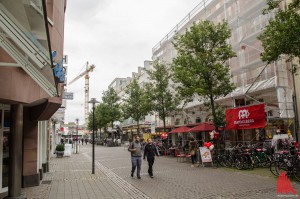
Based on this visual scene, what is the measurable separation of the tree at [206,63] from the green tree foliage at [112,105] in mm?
33572

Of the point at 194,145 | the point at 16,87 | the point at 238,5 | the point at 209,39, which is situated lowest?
the point at 194,145

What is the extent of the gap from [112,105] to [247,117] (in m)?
37.9

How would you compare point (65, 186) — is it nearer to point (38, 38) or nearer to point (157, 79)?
point (38, 38)

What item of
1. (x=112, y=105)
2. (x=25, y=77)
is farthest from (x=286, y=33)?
(x=112, y=105)

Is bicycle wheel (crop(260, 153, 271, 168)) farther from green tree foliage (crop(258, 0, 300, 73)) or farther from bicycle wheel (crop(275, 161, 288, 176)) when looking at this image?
green tree foliage (crop(258, 0, 300, 73))

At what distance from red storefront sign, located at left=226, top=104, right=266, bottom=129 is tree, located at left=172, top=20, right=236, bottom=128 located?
77cm

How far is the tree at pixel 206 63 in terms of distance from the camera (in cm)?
1725

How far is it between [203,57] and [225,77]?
1908mm

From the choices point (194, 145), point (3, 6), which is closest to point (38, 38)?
point (3, 6)

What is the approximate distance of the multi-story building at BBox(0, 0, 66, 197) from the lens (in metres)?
4.26

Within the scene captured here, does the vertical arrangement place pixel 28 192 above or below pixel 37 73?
below

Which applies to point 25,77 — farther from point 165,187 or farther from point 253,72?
point 253,72

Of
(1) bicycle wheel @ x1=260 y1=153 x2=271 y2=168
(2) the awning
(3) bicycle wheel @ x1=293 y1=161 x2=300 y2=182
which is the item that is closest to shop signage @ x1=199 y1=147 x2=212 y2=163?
(1) bicycle wheel @ x1=260 y1=153 x2=271 y2=168

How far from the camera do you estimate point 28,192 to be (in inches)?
366
